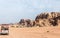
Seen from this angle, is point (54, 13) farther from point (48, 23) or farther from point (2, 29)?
point (2, 29)

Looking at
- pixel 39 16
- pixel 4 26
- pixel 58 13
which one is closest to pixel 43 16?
pixel 39 16

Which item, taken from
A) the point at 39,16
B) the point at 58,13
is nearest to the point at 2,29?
the point at 58,13

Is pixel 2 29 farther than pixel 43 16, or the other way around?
pixel 43 16

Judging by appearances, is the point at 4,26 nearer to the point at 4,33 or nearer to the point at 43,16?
the point at 4,33

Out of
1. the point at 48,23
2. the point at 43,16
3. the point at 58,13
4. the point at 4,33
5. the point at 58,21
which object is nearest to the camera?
the point at 4,33

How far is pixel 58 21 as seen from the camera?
85625 millimetres

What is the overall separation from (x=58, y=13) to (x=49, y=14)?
279 inches

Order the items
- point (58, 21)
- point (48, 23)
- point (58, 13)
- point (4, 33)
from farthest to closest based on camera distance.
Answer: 1. point (58, 13)
2. point (48, 23)
3. point (58, 21)
4. point (4, 33)

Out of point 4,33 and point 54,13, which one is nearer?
point 4,33

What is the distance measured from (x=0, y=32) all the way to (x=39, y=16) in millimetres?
93543

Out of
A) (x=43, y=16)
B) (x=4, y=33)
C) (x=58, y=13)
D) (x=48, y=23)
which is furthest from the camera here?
(x=43, y=16)

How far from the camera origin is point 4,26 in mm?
26812

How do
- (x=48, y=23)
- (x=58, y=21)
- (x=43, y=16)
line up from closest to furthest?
(x=58, y=21)
(x=48, y=23)
(x=43, y=16)

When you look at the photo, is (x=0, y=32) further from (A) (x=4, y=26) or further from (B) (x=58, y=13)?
(B) (x=58, y=13)
